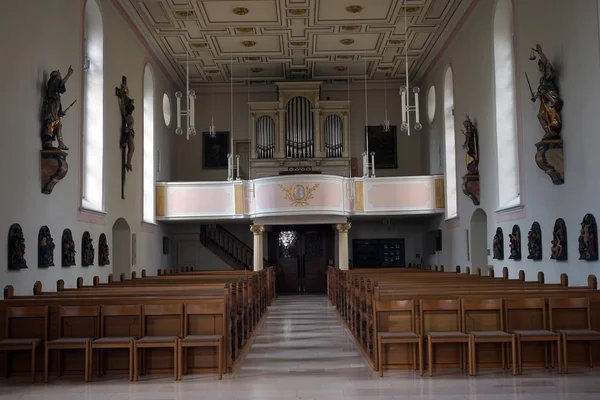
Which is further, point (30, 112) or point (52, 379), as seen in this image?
point (30, 112)

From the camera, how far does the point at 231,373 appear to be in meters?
8.05

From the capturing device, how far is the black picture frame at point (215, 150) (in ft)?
78.5

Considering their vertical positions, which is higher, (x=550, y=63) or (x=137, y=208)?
(x=550, y=63)

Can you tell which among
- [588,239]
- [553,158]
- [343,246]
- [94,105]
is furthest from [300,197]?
[588,239]

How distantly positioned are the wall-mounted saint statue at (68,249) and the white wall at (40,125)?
0.51 ft

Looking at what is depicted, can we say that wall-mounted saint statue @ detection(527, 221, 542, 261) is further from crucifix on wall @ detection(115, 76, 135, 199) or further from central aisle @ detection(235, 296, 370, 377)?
crucifix on wall @ detection(115, 76, 135, 199)

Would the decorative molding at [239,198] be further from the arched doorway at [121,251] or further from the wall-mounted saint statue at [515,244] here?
the wall-mounted saint statue at [515,244]

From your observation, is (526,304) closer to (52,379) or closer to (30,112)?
(52,379)

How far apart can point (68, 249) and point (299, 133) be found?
1194 cm

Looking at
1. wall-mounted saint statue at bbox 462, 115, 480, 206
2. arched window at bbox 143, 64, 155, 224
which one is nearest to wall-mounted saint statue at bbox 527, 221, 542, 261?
wall-mounted saint statue at bbox 462, 115, 480, 206

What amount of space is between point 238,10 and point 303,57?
4504mm

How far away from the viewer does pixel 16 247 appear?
1009cm

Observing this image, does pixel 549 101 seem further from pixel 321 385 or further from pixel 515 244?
pixel 321 385

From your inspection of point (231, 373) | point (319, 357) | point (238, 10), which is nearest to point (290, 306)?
point (238, 10)
